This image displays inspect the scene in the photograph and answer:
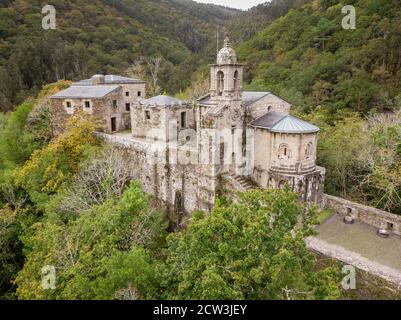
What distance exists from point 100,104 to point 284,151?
21.0 metres

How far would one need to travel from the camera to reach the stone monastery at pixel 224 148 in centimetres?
2416

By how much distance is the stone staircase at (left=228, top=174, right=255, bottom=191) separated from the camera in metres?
24.1

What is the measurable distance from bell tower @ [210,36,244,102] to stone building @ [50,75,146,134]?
1384cm

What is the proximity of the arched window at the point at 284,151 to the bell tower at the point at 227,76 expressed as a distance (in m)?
5.30

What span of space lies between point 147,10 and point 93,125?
4417 inches

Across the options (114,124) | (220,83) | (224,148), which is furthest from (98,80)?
(224,148)

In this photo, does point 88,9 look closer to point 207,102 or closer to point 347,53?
point 347,53

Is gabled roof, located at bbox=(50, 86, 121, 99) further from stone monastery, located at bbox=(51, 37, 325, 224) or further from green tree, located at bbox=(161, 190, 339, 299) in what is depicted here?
green tree, located at bbox=(161, 190, 339, 299)

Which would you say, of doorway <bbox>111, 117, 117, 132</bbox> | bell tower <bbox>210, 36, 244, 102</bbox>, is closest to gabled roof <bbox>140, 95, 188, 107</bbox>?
doorway <bbox>111, 117, 117, 132</bbox>

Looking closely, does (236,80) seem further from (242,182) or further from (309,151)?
(242,182)

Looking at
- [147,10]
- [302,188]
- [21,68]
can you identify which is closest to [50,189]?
[302,188]

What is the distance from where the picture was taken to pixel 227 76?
82.0 feet

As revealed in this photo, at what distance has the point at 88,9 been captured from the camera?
94125 mm

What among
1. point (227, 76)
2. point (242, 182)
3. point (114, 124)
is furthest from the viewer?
point (114, 124)
